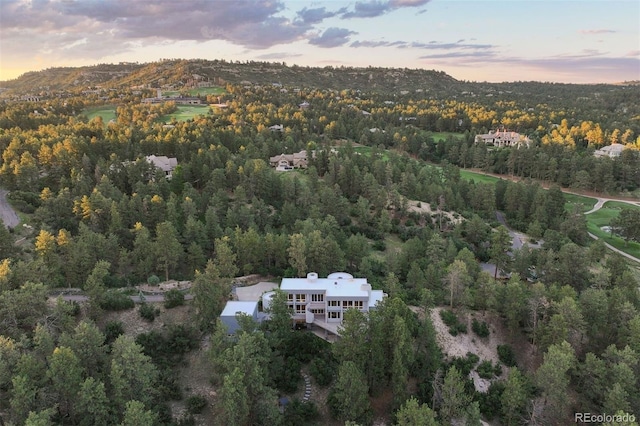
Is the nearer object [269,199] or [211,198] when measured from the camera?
[211,198]

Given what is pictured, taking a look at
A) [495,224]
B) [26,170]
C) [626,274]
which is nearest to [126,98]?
[26,170]

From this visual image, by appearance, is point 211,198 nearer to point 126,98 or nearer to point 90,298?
point 90,298

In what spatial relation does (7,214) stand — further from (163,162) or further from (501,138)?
(501,138)

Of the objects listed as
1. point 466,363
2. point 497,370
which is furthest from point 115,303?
point 497,370

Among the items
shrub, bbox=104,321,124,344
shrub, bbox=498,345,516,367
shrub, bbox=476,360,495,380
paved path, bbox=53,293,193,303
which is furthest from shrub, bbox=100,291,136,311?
shrub, bbox=498,345,516,367

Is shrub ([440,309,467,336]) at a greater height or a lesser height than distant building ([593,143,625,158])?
lesser

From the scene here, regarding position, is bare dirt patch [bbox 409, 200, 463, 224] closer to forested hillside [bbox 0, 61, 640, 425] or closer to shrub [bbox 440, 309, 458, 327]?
forested hillside [bbox 0, 61, 640, 425]
